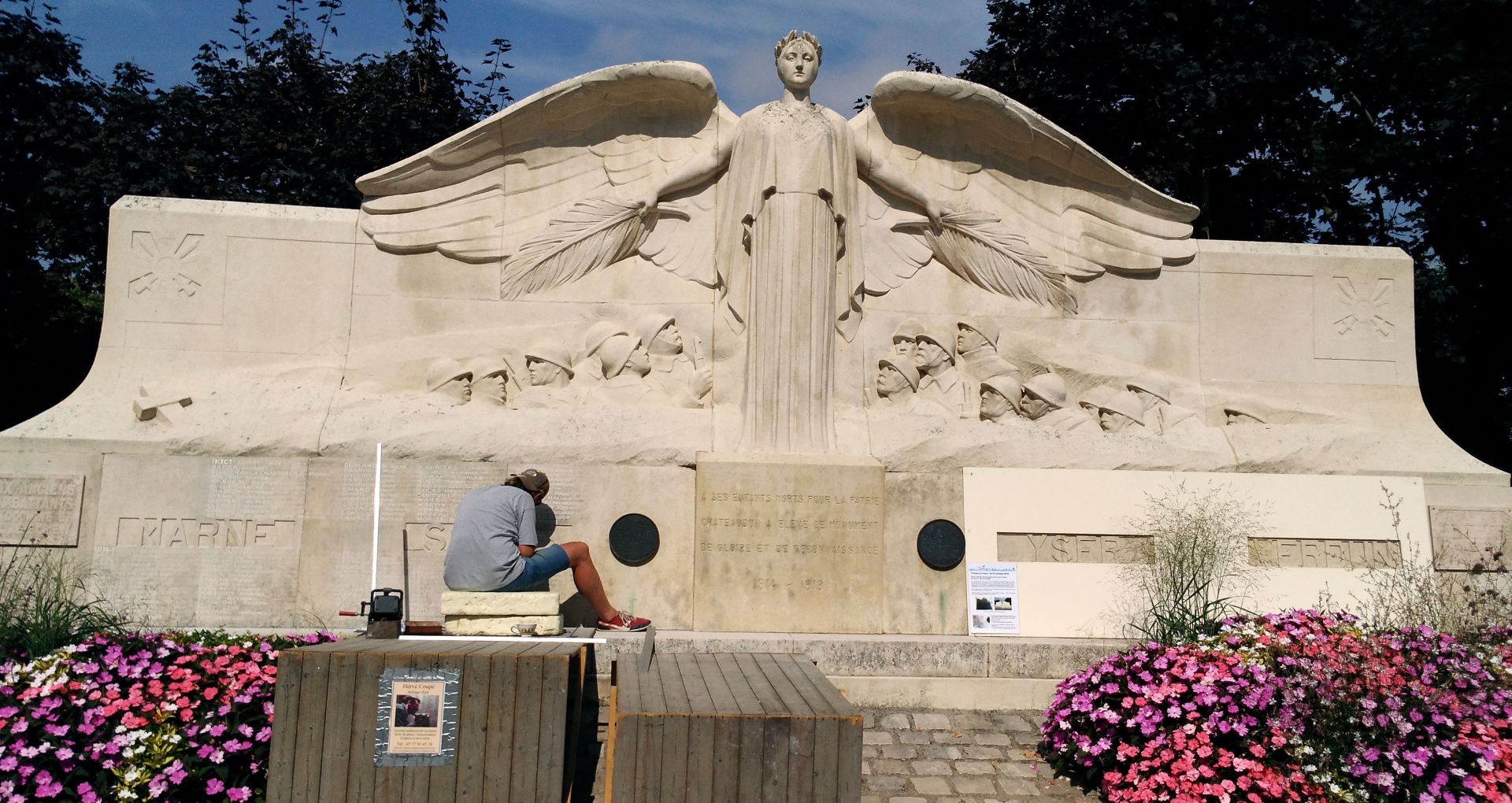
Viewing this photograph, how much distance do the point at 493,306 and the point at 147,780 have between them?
4930 mm

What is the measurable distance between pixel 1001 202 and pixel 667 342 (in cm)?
297

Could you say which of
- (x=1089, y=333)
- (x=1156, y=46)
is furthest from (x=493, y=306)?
(x=1156, y=46)

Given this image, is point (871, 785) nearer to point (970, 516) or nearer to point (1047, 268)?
point (970, 516)

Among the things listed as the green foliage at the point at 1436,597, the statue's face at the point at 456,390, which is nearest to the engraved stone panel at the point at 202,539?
the statue's face at the point at 456,390

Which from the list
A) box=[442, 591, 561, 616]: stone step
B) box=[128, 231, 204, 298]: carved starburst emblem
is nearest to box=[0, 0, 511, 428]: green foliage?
box=[128, 231, 204, 298]: carved starburst emblem

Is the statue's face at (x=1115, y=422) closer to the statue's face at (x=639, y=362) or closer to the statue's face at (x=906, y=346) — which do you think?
the statue's face at (x=906, y=346)

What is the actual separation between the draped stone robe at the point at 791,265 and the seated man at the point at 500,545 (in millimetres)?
2233

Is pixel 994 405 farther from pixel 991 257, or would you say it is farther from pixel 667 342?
pixel 667 342

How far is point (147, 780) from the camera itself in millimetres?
5027

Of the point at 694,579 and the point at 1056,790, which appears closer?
the point at 1056,790

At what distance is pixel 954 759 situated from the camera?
6348mm

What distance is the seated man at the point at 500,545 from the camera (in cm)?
650

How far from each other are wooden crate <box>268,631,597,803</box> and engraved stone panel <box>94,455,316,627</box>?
11.4 ft

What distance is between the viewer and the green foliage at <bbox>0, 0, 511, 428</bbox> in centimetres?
1368
